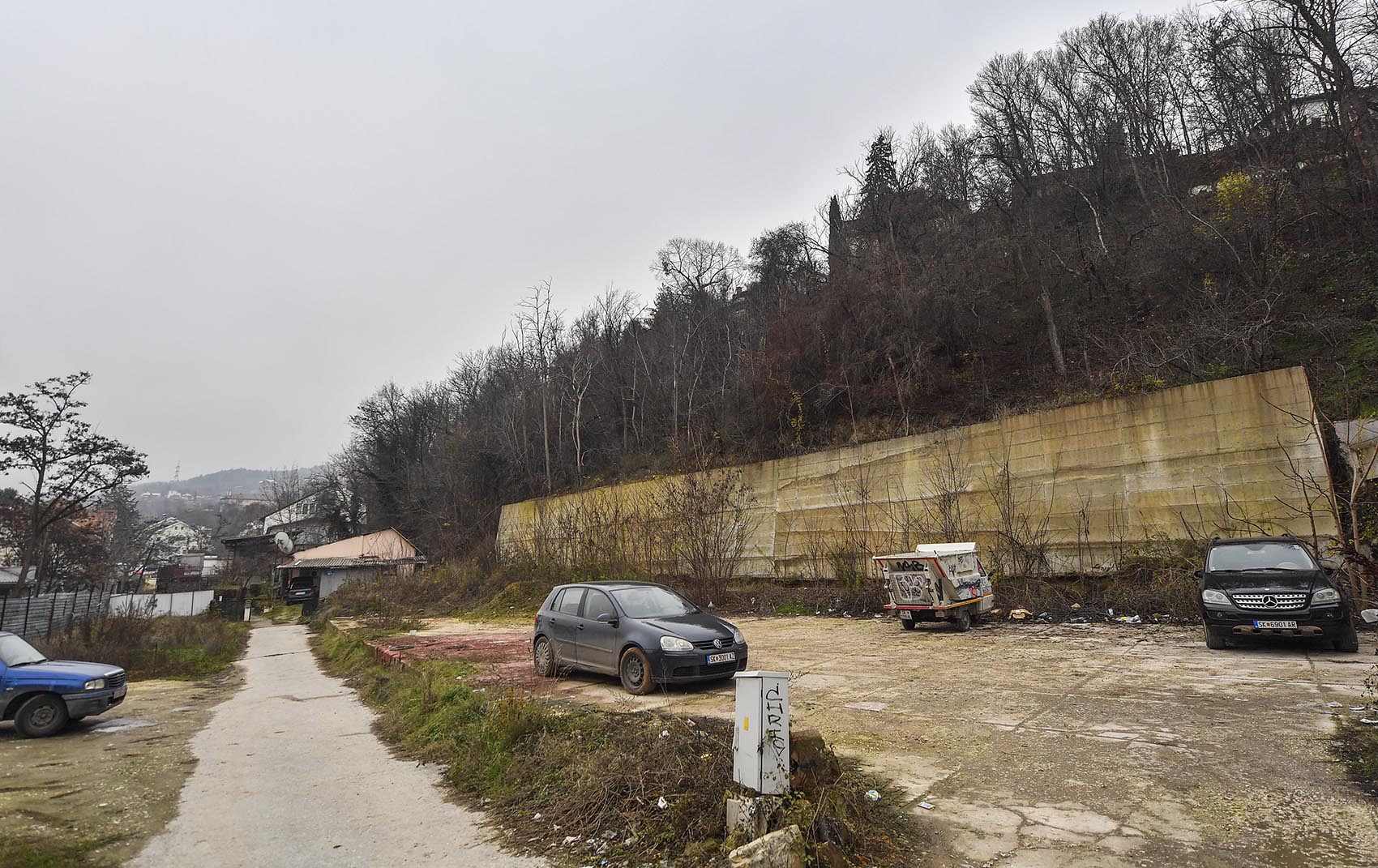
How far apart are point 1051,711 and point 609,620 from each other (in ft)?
17.9

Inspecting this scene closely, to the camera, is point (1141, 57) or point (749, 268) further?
point (749, 268)

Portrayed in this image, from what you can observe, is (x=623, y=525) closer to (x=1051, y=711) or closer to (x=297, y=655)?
(x=297, y=655)

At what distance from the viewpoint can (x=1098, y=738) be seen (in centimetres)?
594

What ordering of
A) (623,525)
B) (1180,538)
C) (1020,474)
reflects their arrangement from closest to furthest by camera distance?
(1180,538) < (1020,474) < (623,525)

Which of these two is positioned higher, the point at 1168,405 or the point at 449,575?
the point at 1168,405

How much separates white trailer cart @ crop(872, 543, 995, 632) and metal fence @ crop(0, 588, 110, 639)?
2309 cm

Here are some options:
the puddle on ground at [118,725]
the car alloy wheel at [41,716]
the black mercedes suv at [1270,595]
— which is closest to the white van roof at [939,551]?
the black mercedes suv at [1270,595]

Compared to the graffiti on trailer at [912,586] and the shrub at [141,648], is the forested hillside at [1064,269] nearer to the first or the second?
the graffiti on trailer at [912,586]

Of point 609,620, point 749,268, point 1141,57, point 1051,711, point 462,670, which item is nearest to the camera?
point 1051,711

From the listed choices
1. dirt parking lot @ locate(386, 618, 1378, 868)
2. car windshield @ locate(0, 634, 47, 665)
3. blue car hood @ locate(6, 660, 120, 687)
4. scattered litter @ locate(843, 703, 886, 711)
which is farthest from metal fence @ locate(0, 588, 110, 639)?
scattered litter @ locate(843, 703, 886, 711)

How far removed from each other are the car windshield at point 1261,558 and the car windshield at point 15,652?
18.8 metres

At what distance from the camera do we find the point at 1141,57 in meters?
28.8

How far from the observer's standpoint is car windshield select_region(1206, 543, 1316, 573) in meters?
9.98

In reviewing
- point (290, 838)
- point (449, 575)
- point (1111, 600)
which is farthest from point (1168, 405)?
point (449, 575)
